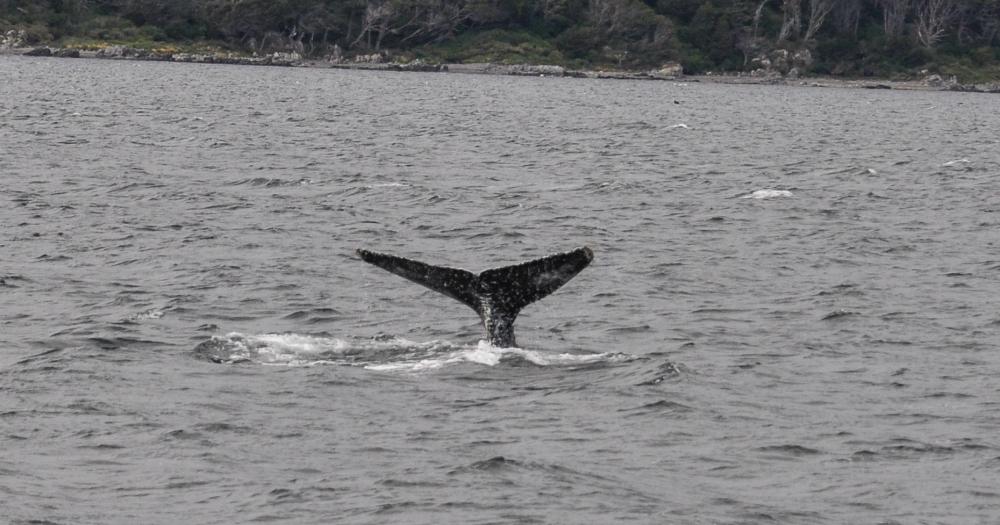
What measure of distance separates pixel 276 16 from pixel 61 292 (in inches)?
6939

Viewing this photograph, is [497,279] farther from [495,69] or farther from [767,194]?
[495,69]

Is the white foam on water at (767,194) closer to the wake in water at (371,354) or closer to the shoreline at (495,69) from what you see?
the wake in water at (371,354)

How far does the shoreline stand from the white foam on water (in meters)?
138

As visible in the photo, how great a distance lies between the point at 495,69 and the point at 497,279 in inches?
6521

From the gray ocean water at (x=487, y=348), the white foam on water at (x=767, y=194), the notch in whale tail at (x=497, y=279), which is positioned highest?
the notch in whale tail at (x=497, y=279)

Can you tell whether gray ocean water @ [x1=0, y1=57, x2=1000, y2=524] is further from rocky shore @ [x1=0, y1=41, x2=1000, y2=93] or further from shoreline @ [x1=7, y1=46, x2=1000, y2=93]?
rocky shore @ [x1=0, y1=41, x2=1000, y2=93]

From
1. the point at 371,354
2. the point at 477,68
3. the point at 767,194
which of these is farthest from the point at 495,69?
the point at 371,354

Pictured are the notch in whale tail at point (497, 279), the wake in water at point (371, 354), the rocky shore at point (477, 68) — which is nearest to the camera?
the notch in whale tail at point (497, 279)

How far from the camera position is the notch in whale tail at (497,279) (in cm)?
1777

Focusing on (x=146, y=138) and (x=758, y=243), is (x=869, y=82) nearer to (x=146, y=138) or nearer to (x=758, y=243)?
(x=146, y=138)

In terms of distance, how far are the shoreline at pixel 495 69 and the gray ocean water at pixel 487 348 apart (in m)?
128

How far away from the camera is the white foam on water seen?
4256cm

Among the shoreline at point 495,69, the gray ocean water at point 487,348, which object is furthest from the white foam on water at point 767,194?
the shoreline at point 495,69

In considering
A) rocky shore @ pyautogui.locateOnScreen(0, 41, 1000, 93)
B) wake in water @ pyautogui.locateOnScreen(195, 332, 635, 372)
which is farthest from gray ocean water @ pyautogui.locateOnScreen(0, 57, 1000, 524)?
rocky shore @ pyautogui.locateOnScreen(0, 41, 1000, 93)
